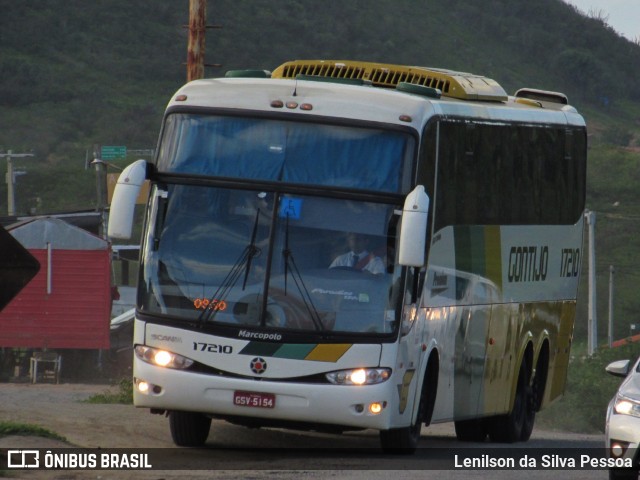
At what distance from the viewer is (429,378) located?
15.5m

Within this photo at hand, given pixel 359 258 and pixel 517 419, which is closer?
pixel 359 258

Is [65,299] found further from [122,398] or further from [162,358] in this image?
[162,358]

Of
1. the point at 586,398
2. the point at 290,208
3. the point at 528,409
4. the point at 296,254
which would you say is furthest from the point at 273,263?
the point at 586,398

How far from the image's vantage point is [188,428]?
1490 centimetres

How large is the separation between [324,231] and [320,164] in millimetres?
666

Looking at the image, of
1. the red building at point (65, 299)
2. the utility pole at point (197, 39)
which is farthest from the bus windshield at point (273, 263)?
the red building at point (65, 299)

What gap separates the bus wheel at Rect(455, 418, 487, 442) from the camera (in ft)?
63.3

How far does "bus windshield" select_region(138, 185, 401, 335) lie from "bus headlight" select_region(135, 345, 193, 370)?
1.12 feet

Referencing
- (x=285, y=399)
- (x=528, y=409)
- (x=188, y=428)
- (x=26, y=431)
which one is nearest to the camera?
(x=285, y=399)

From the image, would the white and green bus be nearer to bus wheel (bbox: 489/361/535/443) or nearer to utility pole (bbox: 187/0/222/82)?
bus wheel (bbox: 489/361/535/443)

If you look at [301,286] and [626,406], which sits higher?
[301,286]

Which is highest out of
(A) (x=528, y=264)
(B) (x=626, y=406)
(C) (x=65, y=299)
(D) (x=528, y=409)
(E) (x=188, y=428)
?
(B) (x=626, y=406)

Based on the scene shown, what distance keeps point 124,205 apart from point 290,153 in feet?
5.26

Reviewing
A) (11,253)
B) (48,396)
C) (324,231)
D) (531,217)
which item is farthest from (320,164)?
(48,396)
